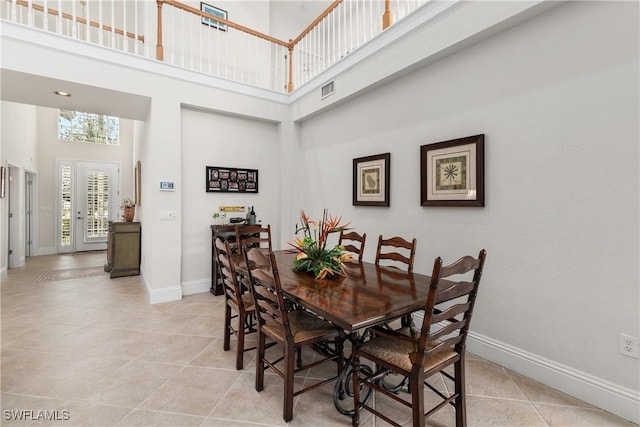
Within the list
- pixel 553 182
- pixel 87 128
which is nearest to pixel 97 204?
pixel 87 128

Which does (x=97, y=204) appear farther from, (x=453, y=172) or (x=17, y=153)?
(x=453, y=172)

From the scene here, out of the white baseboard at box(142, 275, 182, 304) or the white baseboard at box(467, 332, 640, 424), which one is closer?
the white baseboard at box(467, 332, 640, 424)

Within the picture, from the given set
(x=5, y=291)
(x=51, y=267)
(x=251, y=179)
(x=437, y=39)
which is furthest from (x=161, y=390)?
(x=51, y=267)

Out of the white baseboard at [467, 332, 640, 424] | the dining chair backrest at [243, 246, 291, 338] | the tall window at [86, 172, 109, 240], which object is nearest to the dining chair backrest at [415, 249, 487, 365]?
the dining chair backrest at [243, 246, 291, 338]

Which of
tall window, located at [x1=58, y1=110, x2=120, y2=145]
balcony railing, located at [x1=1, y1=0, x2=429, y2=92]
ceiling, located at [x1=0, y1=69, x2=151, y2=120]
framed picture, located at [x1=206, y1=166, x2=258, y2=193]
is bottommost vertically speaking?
framed picture, located at [x1=206, y1=166, x2=258, y2=193]

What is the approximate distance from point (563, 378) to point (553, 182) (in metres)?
1.35

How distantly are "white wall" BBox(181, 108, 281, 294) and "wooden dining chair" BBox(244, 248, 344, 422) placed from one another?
267cm

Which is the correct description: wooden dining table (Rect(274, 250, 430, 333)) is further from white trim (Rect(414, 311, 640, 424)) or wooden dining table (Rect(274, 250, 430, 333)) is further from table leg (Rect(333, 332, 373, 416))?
white trim (Rect(414, 311, 640, 424))

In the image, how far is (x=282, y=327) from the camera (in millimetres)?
1930

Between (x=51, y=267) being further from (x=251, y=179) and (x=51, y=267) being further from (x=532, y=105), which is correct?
(x=532, y=105)

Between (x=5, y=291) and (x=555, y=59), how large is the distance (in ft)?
22.4

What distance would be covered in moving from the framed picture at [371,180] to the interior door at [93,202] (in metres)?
7.22

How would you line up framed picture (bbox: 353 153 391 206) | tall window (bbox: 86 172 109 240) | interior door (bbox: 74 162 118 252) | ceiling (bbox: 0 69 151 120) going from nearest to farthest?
ceiling (bbox: 0 69 151 120)
framed picture (bbox: 353 153 391 206)
interior door (bbox: 74 162 118 252)
tall window (bbox: 86 172 109 240)

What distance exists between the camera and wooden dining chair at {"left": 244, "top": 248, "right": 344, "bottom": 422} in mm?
1754
